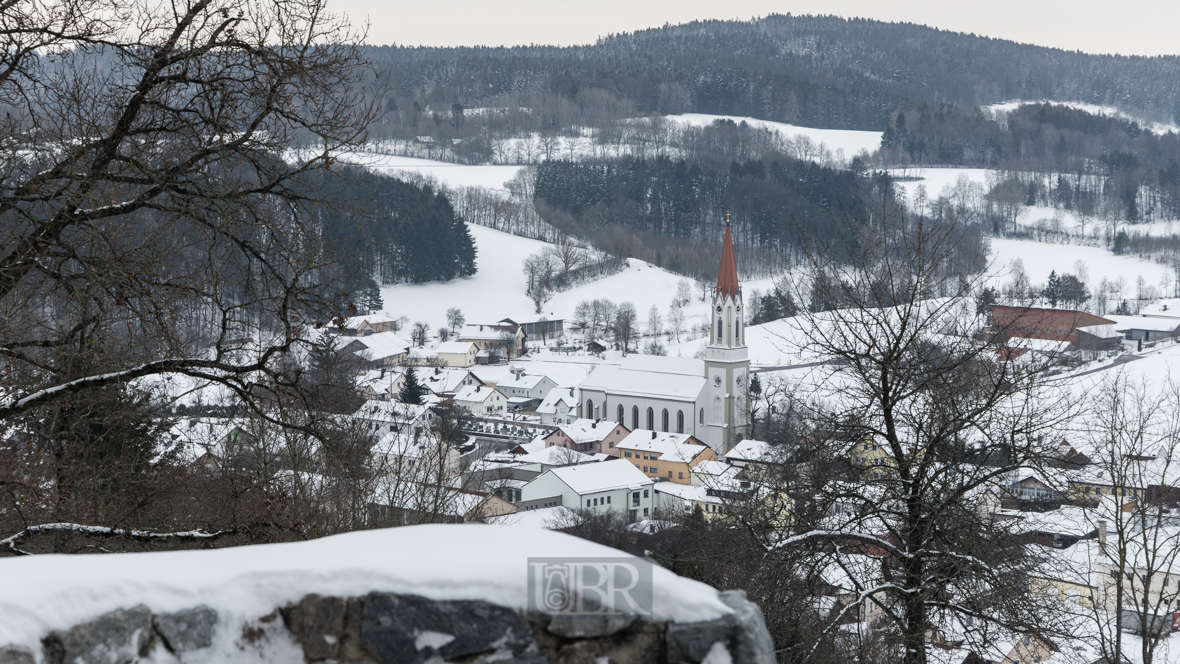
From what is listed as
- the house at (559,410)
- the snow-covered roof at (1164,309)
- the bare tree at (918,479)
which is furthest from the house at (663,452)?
the snow-covered roof at (1164,309)

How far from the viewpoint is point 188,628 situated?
3.21m

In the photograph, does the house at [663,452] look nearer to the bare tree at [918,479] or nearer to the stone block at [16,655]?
the bare tree at [918,479]

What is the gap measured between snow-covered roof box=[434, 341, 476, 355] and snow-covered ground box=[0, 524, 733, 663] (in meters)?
71.6

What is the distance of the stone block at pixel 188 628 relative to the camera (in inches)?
126

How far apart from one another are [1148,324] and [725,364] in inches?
1375

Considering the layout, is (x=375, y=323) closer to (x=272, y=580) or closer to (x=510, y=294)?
(x=510, y=294)

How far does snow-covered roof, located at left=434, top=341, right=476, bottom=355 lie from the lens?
245ft

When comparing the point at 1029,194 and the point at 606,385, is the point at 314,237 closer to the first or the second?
the point at 606,385

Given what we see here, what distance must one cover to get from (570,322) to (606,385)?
26.6m

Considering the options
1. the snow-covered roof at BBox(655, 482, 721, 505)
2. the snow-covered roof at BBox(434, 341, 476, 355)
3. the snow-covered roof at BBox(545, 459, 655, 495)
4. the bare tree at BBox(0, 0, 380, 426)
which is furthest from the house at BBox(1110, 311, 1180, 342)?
the bare tree at BBox(0, 0, 380, 426)

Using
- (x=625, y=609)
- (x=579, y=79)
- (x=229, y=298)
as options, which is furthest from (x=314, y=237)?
(x=579, y=79)

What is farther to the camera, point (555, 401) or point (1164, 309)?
point (1164, 309)

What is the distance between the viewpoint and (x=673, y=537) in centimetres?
2200

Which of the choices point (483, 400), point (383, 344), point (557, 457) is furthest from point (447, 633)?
point (383, 344)
